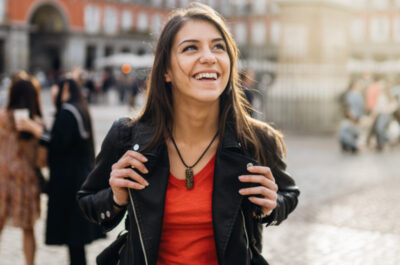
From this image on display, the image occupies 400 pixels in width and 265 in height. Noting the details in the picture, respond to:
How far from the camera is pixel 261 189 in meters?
2.04

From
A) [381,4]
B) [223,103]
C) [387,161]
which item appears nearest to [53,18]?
[381,4]

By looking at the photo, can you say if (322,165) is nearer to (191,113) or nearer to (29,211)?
(29,211)

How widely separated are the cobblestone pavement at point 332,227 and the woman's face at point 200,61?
119 inches

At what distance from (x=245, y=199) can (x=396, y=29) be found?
2120 inches

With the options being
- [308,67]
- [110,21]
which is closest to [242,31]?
[110,21]

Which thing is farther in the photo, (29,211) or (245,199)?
(29,211)

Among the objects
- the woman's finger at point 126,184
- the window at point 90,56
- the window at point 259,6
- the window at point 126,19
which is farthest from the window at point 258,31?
the woman's finger at point 126,184

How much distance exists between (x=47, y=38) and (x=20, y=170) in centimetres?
4648

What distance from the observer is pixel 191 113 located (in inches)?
89.1

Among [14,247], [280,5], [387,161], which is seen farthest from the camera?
[280,5]

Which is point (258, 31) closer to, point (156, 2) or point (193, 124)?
point (156, 2)

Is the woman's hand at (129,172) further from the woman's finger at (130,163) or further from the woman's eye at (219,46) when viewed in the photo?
the woman's eye at (219,46)

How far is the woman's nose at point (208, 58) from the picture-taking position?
6.93 feet

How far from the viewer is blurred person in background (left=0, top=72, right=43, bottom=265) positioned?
15.3ft
